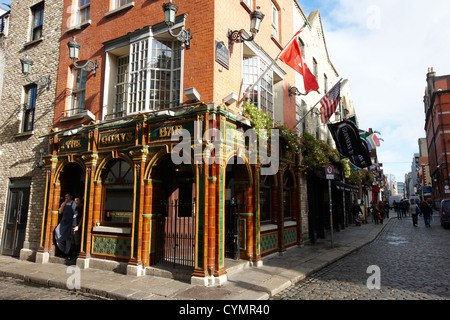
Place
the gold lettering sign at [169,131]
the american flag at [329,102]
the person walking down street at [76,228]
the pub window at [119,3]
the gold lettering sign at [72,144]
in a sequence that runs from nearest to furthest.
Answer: the gold lettering sign at [169,131] < the person walking down street at [76,228] < the gold lettering sign at [72,144] < the pub window at [119,3] < the american flag at [329,102]

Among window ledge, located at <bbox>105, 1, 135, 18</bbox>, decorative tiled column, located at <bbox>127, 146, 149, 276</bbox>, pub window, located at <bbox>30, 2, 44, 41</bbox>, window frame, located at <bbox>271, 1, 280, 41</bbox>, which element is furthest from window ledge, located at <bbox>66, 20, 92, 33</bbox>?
window frame, located at <bbox>271, 1, 280, 41</bbox>

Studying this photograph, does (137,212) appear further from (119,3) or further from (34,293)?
(119,3)

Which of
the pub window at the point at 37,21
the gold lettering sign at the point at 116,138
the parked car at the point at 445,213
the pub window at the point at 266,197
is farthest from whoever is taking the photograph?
the parked car at the point at 445,213

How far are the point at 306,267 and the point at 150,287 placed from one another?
442 cm

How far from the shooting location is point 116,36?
9680 millimetres

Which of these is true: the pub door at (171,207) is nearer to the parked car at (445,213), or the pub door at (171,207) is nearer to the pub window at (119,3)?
the pub window at (119,3)

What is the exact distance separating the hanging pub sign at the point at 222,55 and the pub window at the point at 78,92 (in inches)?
217

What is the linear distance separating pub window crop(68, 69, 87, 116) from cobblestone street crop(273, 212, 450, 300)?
30.3 feet

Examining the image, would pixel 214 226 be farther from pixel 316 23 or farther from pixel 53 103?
pixel 316 23

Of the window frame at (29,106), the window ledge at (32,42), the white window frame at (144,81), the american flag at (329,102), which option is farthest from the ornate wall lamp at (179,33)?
the window frame at (29,106)

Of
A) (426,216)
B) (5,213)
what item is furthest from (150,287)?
(426,216)

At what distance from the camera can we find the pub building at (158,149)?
7332 mm

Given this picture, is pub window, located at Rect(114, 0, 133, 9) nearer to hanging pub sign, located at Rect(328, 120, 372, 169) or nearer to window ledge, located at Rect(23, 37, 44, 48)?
window ledge, located at Rect(23, 37, 44, 48)

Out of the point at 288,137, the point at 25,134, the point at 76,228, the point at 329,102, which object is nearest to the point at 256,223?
the point at 288,137
